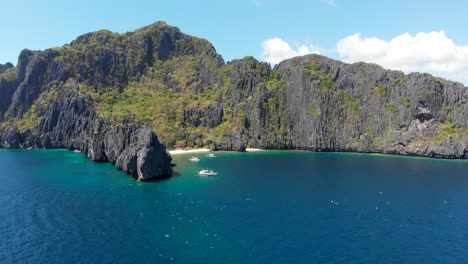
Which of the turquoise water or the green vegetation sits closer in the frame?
the turquoise water

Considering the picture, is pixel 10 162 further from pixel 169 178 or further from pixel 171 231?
pixel 171 231

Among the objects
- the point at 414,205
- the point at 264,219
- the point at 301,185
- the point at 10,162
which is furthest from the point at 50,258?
the point at 10,162

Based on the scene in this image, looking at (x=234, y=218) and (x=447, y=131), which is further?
(x=447, y=131)

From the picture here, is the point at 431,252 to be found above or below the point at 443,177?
below

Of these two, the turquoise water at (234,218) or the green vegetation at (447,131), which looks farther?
the green vegetation at (447,131)

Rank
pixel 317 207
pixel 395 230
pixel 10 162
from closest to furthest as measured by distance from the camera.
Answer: pixel 395 230, pixel 317 207, pixel 10 162

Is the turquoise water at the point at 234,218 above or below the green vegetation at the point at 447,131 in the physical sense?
below

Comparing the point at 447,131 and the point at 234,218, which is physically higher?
the point at 447,131

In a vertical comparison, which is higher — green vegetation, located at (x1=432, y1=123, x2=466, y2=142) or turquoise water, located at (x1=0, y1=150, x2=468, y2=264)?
green vegetation, located at (x1=432, y1=123, x2=466, y2=142)
